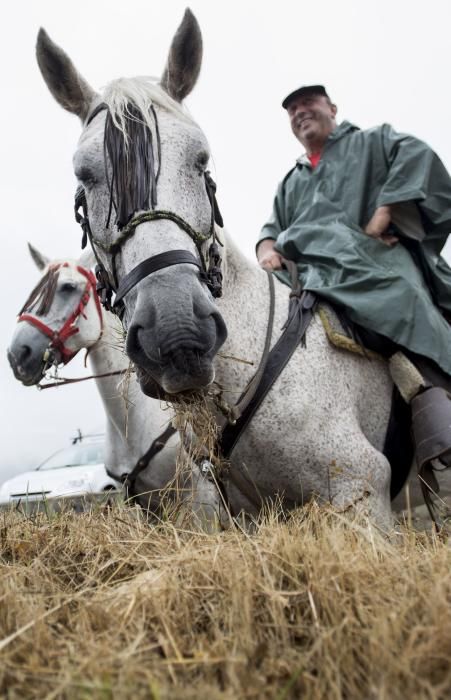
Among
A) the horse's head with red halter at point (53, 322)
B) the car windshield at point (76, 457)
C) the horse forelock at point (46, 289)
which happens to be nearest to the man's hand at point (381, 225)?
the horse's head with red halter at point (53, 322)

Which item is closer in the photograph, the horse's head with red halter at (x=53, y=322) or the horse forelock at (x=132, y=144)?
the horse forelock at (x=132, y=144)

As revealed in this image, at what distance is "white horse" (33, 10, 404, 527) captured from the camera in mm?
1937

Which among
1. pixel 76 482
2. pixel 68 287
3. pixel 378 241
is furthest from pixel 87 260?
pixel 76 482

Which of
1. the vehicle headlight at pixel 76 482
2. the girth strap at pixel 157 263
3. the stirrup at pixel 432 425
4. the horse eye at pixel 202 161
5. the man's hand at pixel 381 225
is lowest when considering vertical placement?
the vehicle headlight at pixel 76 482

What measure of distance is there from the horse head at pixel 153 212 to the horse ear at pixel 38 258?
277cm

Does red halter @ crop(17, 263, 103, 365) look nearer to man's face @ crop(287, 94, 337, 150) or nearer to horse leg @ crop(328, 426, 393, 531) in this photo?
man's face @ crop(287, 94, 337, 150)

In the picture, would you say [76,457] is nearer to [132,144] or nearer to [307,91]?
[307,91]

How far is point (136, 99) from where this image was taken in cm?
238

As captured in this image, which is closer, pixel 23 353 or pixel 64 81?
pixel 64 81

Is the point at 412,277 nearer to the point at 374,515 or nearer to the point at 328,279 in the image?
the point at 328,279

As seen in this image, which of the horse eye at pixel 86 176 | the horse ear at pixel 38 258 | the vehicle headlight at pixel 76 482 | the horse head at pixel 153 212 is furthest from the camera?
the vehicle headlight at pixel 76 482

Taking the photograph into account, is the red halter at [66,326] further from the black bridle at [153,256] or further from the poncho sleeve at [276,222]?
the black bridle at [153,256]

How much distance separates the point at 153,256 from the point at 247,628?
4.31 ft

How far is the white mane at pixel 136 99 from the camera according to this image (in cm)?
232
